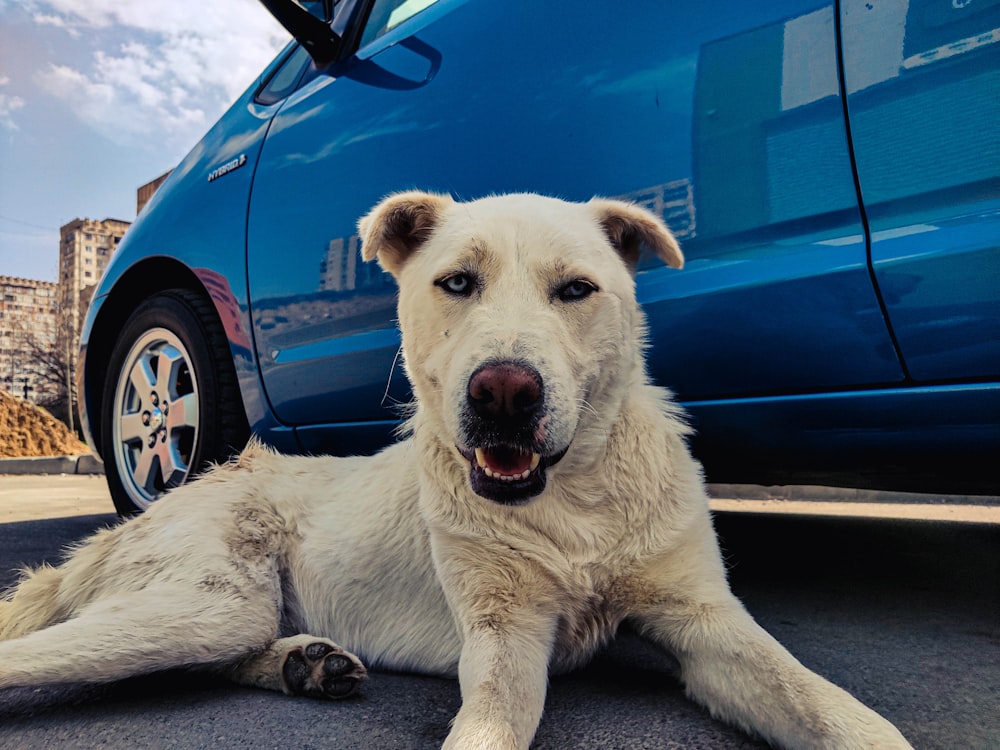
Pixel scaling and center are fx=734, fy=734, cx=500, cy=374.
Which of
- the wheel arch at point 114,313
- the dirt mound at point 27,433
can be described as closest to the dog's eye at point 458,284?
the wheel arch at point 114,313

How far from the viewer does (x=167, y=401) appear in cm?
327

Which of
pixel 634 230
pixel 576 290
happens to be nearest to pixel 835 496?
pixel 634 230

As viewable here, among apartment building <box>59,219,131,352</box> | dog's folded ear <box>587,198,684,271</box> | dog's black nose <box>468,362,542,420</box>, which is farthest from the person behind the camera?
apartment building <box>59,219,131,352</box>

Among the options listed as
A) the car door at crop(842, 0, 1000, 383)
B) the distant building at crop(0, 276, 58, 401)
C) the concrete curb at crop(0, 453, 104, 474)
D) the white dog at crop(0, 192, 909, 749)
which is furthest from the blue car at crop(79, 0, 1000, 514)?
the distant building at crop(0, 276, 58, 401)

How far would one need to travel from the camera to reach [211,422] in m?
3.08

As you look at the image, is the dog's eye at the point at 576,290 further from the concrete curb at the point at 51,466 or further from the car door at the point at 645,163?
the concrete curb at the point at 51,466

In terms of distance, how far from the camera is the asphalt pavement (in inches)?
54.9

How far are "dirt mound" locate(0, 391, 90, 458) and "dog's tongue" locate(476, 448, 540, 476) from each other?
14.5m

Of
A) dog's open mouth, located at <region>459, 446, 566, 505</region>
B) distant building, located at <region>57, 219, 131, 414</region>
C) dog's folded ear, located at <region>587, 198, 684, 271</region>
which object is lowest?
dog's open mouth, located at <region>459, 446, 566, 505</region>

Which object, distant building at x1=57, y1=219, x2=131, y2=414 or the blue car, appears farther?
distant building at x1=57, y1=219, x2=131, y2=414

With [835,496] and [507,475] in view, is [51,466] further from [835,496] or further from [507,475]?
[507,475]

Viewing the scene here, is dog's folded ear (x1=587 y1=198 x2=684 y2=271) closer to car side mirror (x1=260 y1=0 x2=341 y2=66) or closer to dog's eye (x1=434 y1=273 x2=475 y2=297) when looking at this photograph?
dog's eye (x1=434 y1=273 x2=475 y2=297)

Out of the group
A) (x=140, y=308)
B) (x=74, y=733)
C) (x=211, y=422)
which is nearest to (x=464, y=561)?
(x=74, y=733)

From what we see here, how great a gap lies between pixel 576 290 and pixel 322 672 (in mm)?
1052
